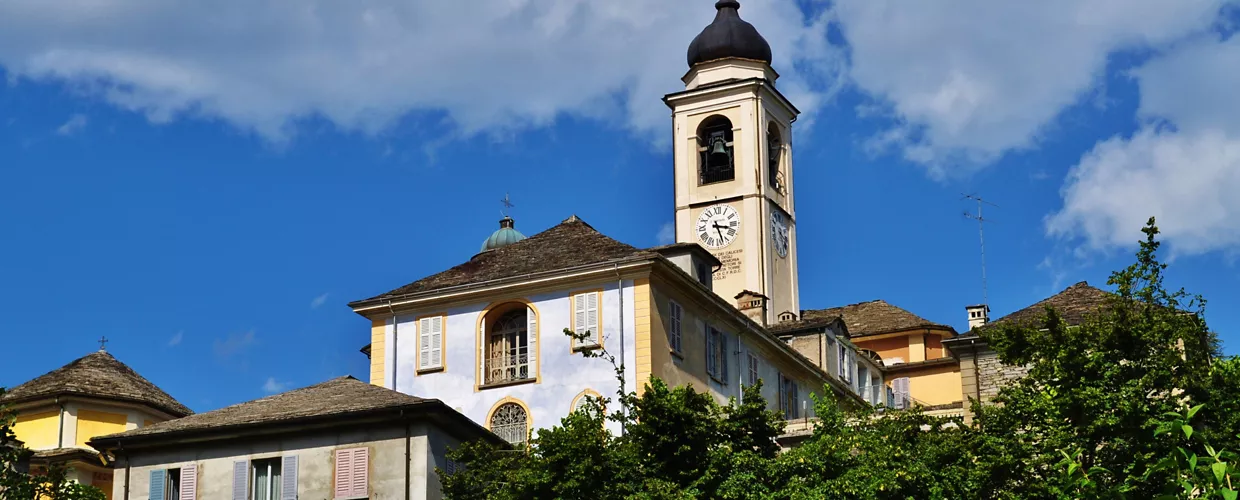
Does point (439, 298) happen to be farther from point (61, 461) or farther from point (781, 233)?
point (781, 233)

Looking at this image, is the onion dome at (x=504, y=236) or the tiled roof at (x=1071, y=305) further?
the onion dome at (x=504, y=236)

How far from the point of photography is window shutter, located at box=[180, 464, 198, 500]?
134ft

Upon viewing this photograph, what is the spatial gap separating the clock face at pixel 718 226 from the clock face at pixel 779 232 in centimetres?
159

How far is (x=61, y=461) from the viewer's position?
48000mm

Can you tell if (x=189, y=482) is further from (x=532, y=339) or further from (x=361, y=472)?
(x=532, y=339)

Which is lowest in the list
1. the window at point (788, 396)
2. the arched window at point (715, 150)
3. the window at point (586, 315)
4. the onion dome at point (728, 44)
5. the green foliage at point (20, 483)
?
the green foliage at point (20, 483)

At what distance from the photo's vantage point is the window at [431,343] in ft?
154

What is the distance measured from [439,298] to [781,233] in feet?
97.9

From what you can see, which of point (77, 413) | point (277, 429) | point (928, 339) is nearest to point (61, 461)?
point (77, 413)

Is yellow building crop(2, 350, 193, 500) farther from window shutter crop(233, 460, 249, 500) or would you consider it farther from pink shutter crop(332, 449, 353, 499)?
pink shutter crop(332, 449, 353, 499)

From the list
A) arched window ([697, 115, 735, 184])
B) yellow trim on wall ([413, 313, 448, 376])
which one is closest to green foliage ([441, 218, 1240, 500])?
yellow trim on wall ([413, 313, 448, 376])

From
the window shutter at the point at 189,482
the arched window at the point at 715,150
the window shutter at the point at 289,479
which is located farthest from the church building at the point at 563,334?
the arched window at the point at 715,150

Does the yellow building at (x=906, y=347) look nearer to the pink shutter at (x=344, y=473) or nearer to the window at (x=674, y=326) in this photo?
the window at (x=674, y=326)

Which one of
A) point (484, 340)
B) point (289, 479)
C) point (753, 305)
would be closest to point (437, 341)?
point (484, 340)
